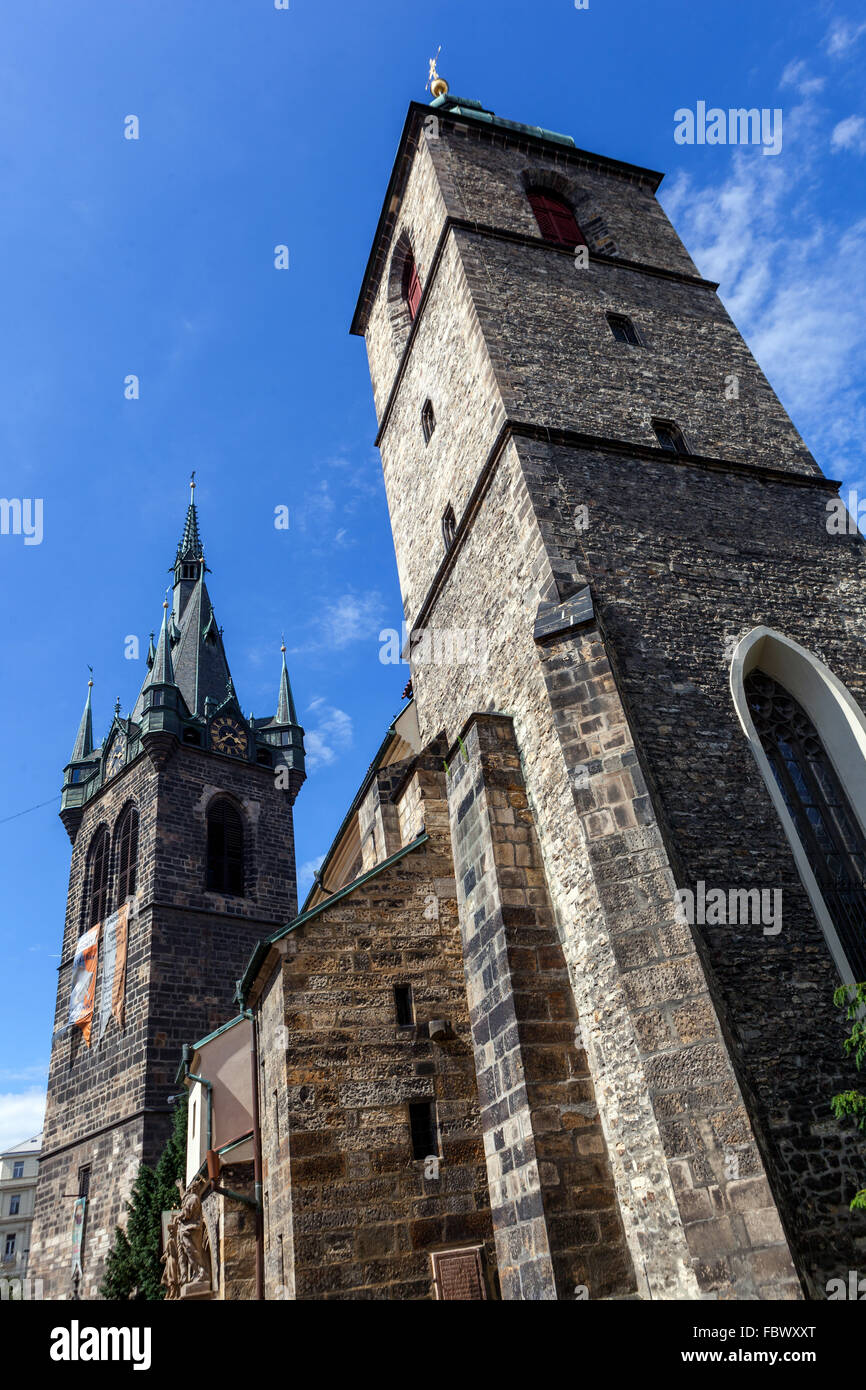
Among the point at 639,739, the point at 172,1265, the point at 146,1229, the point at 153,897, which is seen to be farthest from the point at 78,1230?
the point at 639,739

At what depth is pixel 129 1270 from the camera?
1736 cm

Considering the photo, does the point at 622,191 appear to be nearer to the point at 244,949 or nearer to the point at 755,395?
the point at 755,395

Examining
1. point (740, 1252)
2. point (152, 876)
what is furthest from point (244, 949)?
point (740, 1252)

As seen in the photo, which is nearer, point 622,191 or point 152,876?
point 622,191

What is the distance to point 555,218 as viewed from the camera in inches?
609

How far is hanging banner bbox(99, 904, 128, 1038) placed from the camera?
2266 centimetres

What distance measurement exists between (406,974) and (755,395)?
9290 millimetres

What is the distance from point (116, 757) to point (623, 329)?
21172 millimetres

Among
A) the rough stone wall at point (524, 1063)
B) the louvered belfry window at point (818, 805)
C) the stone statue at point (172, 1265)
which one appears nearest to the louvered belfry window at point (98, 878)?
the stone statue at point (172, 1265)

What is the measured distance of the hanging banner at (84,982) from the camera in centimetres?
2358

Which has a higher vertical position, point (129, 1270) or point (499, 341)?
point (499, 341)

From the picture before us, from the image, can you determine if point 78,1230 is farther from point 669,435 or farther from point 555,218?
point 555,218

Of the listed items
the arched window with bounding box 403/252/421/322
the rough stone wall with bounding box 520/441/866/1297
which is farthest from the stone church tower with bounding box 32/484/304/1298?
the rough stone wall with bounding box 520/441/866/1297

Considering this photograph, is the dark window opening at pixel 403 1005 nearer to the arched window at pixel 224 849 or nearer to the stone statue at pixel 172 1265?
the stone statue at pixel 172 1265
